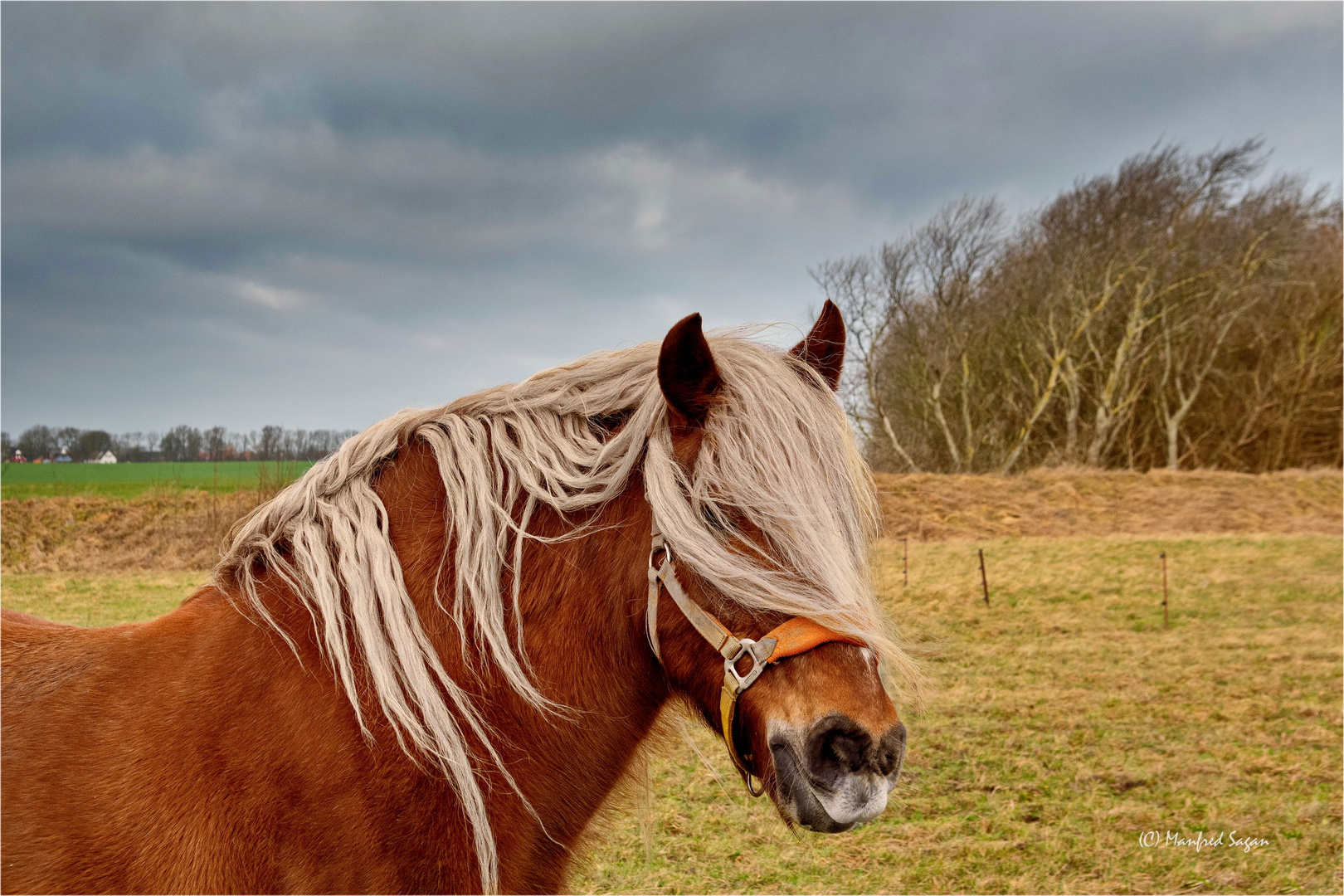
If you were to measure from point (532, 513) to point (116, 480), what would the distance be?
2641 centimetres

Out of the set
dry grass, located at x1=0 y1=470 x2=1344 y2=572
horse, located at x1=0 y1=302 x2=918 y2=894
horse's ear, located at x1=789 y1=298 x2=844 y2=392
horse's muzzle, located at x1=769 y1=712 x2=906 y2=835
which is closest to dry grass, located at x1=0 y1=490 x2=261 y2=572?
dry grass, located at x1=0 y1=470 x2=1344 y2=572

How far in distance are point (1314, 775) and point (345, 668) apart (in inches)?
258

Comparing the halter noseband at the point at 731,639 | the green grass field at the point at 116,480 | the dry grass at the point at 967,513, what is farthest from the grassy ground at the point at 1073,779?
the green grass field at the point at 116,480

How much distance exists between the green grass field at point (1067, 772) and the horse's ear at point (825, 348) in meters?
0.60

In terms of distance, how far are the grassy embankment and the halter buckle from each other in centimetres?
57

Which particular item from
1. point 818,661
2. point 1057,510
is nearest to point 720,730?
point 818,661

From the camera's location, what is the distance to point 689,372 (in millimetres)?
1653

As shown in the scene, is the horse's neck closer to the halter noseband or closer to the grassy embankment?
the halter noseband

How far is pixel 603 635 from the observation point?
1716 mm

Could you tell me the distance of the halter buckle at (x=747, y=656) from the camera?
152 centimetres

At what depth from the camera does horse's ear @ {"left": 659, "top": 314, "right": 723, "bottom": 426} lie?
62.4 inches

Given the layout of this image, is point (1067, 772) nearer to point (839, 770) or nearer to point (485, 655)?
point (839, 770)

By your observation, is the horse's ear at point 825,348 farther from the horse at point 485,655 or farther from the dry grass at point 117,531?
the dry grass at point 117,531

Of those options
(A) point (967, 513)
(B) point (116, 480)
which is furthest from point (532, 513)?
(B) point (116, 480)
